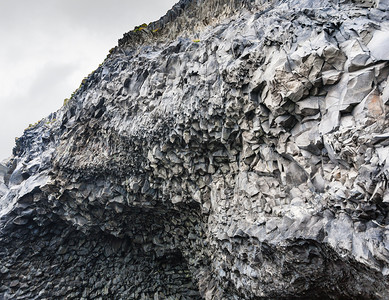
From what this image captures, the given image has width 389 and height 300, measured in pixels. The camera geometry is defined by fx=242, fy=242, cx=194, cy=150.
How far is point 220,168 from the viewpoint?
1359 cm

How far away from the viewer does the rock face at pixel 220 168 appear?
6684 mm

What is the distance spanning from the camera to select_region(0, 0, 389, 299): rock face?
6684 mm

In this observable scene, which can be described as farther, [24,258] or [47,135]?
[47,135]

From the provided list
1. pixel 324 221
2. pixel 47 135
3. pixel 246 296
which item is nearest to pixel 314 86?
pixel 324 221

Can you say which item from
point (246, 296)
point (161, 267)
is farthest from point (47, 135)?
point (246, 296)

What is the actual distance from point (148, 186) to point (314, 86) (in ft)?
42.0

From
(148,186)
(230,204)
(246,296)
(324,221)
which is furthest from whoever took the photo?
(148,186)

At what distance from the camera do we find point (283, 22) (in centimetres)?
944

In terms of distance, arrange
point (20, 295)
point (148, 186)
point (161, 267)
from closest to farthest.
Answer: point (148, 186) < point (20, 295) < point (161, 267)

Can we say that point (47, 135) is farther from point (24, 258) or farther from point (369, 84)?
point (369, 84)

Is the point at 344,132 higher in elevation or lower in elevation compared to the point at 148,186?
higher

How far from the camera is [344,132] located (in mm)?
6504

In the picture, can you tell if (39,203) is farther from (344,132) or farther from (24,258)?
(344,132)

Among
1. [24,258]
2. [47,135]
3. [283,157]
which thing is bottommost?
[24,258]
